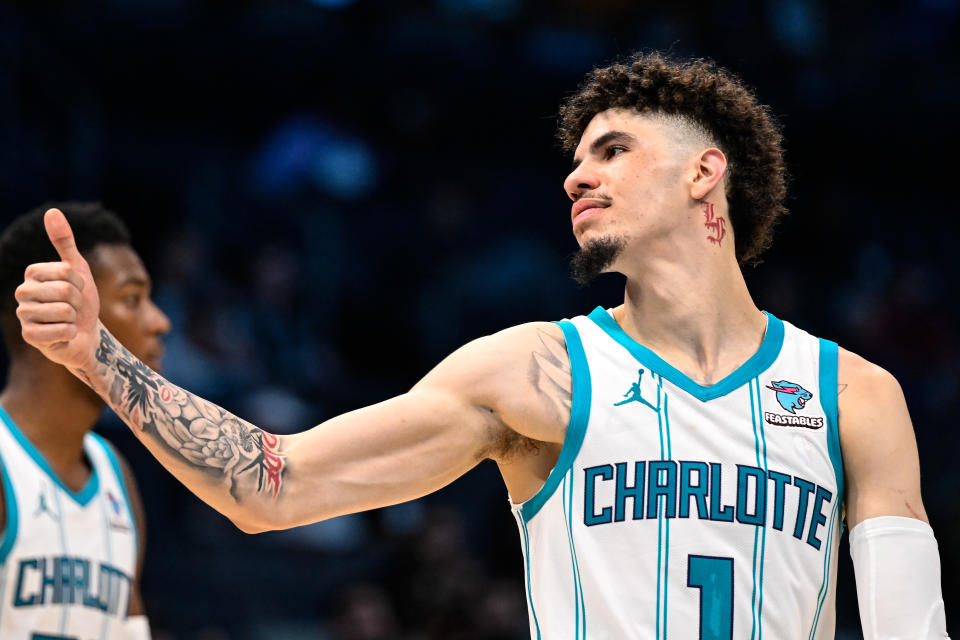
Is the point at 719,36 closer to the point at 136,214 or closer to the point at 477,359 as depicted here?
the point at 136,214

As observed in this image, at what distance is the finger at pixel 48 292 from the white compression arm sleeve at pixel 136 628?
2091 millimetres

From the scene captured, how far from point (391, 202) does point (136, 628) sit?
21.5 feet

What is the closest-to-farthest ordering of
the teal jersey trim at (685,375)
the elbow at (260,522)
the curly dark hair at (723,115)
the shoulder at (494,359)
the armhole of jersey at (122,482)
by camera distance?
the elbow at (260,522), the shoulder at (494,359), the teal jersey trim at (685,375), the curly dark hair at (723,115), the armhole of jersey at (122,482)

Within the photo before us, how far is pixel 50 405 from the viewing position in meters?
4.35

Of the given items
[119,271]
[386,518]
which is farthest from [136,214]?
[119,271]

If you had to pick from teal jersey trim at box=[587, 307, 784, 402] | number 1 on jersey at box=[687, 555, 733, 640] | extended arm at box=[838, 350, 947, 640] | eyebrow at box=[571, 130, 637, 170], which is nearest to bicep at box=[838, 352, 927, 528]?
extended arm at box=[838, 350, 947, 640]

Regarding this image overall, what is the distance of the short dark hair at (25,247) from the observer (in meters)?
4.47

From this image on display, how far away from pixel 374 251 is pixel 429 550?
11.1 feet

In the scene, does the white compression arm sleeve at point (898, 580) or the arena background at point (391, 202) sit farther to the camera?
the arena background at point (391, 202)

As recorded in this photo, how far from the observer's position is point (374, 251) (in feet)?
33.3

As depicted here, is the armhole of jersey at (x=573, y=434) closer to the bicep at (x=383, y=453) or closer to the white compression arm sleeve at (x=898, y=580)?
the bicep at (x=383, y=453)

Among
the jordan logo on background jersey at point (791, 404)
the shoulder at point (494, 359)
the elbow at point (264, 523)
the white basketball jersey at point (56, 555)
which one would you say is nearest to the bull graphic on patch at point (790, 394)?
the jordan logo on background jersey at point (791, 404)

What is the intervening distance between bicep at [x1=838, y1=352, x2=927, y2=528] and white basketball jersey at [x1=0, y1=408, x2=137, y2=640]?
2545 millimetres

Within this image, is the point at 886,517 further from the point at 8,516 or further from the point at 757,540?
the point at 8,516
